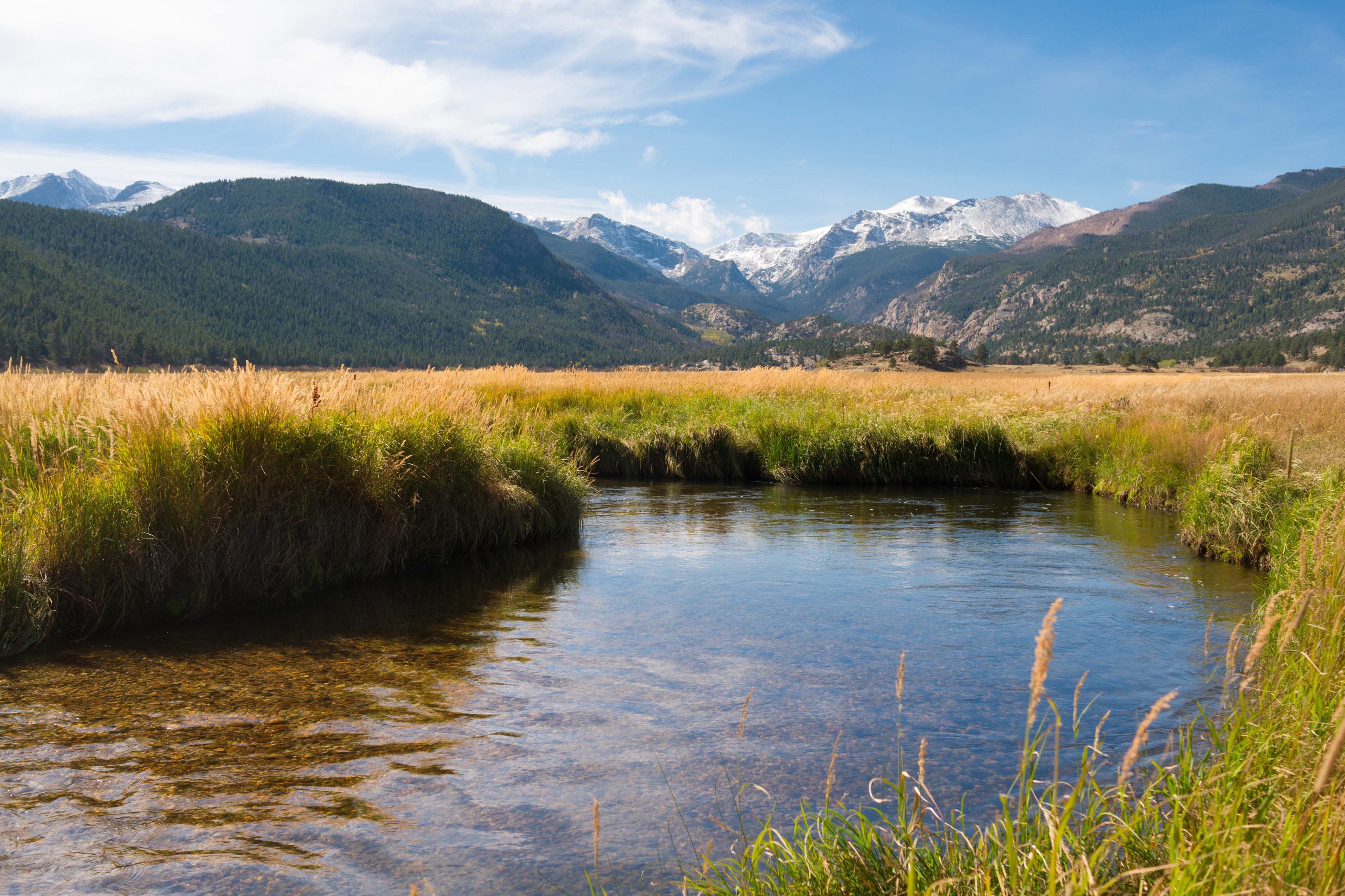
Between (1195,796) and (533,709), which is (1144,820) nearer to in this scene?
(1195,796)

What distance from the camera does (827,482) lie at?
17.2 meters

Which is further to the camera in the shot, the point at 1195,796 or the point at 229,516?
the point at 229,516

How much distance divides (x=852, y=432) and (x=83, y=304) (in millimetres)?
120282

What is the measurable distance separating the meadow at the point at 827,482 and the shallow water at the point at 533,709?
0.39 metres

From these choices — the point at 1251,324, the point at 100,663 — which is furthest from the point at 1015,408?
the point at 1251,324

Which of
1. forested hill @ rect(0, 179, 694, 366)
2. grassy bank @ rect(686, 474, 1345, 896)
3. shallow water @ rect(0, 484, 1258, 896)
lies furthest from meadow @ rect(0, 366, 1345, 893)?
forested hill @ rect(0, 179, 694, 366)

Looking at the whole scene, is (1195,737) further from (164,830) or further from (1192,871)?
(164,830)

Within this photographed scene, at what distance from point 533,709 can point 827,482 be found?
12.9m

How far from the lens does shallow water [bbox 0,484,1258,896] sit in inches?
140

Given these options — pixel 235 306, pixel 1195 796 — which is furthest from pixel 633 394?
pixel 235 306

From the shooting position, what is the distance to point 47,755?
430cm

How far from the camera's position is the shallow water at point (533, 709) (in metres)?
3.56

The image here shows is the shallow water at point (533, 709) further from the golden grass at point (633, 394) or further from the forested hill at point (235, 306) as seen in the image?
the forested hill at point (235, 306)

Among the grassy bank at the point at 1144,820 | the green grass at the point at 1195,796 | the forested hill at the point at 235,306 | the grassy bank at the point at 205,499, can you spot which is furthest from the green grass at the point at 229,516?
the forested hill at the point at 235,306
